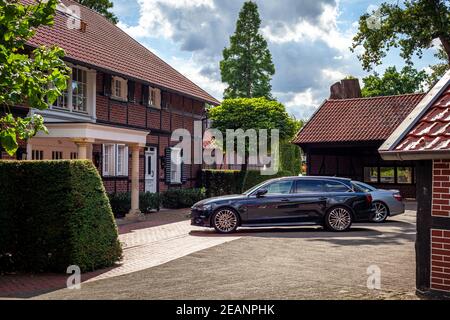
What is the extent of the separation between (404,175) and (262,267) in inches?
959

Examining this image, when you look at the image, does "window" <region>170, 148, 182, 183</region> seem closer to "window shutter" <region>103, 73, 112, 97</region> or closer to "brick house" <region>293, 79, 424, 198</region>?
"window shutter" <region>103, 73, 112, 97</region>

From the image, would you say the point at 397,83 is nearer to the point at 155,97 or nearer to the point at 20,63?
the point at 155,97

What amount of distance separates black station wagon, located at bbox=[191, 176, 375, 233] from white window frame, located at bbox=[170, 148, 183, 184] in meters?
10.2

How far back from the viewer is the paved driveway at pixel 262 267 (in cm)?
734

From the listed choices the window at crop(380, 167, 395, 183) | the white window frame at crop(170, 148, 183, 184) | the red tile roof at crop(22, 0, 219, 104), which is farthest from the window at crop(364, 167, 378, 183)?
the white window frame at crop(170, 148, 183, 184)

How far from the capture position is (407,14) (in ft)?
84.2

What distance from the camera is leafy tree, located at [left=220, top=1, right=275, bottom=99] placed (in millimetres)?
51656

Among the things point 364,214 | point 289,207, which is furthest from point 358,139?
point 289,207

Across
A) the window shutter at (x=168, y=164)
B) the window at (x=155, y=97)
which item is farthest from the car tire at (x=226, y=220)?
the window at (x=155, y=97)

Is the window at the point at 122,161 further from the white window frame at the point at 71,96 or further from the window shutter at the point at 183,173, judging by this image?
the window shutter at the point at 183,173

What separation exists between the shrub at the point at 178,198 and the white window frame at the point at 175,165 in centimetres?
103
